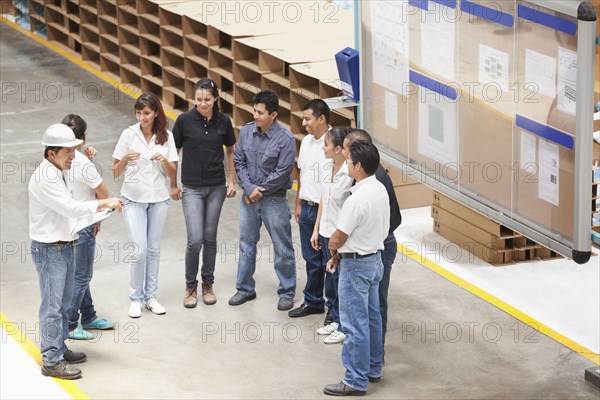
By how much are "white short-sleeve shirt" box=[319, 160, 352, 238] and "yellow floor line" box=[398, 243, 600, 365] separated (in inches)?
82.0

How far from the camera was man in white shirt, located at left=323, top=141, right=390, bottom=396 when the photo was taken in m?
7.77

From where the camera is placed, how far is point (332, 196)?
842 cm

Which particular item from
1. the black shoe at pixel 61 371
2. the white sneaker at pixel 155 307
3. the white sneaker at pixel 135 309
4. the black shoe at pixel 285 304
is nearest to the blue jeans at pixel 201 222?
the white sneaker at pixel 155 307

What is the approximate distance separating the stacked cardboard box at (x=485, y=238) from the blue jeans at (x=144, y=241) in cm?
310

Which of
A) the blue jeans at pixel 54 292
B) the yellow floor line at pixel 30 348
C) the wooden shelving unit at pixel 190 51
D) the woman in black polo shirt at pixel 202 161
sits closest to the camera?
the blue jeans at pixel 54 292

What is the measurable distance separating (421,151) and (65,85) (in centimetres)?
951

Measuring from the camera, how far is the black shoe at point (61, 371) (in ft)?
27.9

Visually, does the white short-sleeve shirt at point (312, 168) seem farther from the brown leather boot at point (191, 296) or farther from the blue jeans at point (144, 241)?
the brown leather boot at point (191, 296)

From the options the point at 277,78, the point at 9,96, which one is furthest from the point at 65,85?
the point at 277,78

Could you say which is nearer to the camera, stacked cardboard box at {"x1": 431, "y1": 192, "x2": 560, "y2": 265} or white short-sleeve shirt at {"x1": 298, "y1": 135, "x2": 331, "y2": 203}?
white short-sleeve shirt at {"x1": 298, "y1": 135, "x2": 331, "y2": 203}

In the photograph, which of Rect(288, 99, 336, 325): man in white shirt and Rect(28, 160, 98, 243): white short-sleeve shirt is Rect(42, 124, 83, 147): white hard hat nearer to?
Rect(28, 160, 98, 243): white short-sleeve shirt

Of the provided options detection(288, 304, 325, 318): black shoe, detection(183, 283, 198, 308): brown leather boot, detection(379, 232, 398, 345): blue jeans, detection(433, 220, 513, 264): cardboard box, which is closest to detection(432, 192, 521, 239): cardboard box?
detection(433, 220, 513, 264): cardboard box

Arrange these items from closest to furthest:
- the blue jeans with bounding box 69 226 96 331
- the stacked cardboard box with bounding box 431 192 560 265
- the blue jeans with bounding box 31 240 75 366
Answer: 1. the blue jeans with bounding box 31 240 75 366
2. the blue jeans with bounding box 69 226 96 331
3. the stacked cardboard box with bounding box 431 192 560 265

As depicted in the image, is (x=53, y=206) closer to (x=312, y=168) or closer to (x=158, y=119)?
(x=158, y=119)
